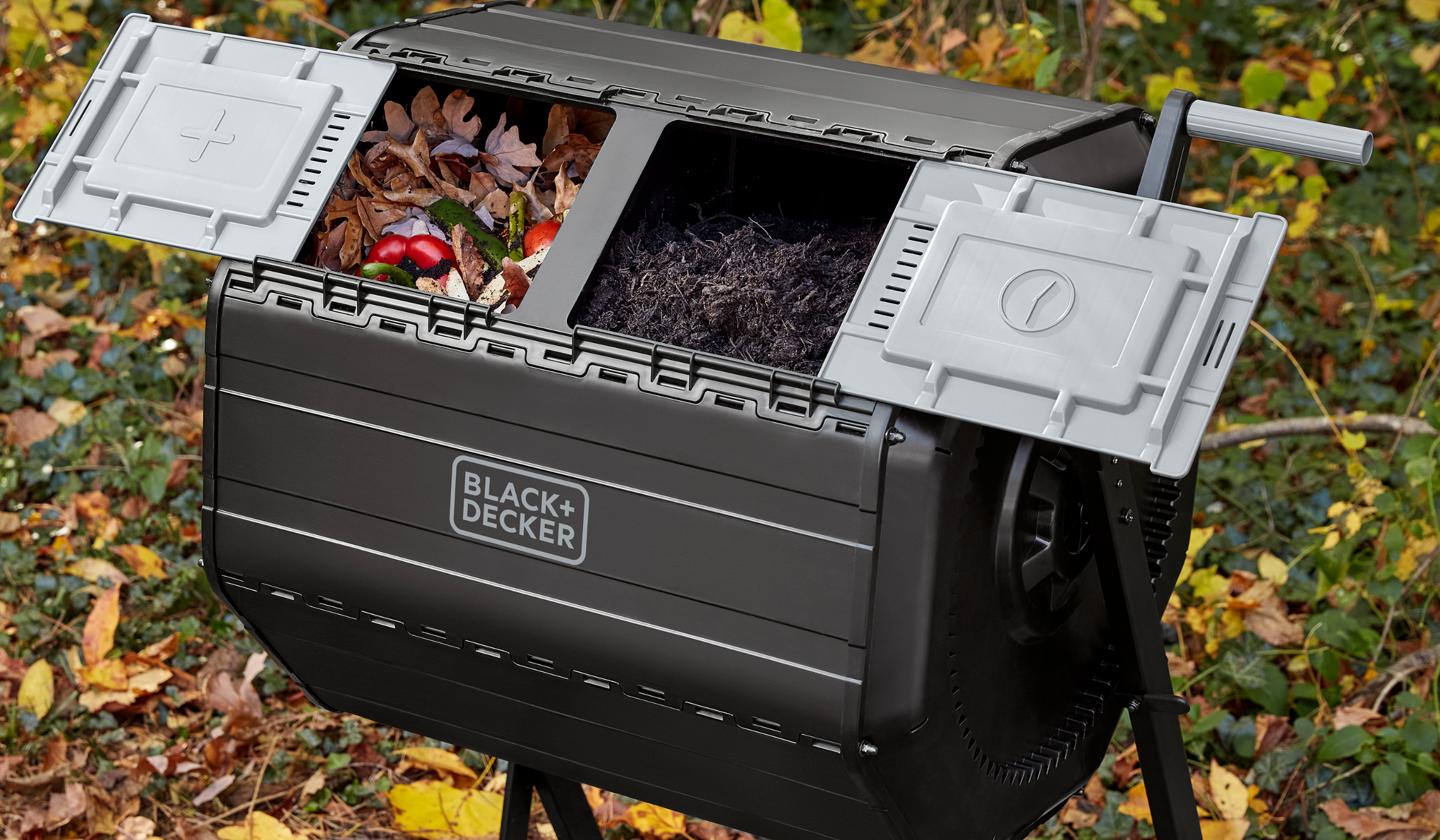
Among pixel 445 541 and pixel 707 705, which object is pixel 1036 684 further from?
pixel 445 541

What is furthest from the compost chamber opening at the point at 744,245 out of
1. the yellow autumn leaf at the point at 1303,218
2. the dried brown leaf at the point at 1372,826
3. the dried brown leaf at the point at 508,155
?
the yellow autumn leaf at the point at 1303,218

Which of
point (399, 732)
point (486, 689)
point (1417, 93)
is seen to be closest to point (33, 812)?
point (399, 732)

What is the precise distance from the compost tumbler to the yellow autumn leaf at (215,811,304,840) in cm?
82

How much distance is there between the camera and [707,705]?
1.55m

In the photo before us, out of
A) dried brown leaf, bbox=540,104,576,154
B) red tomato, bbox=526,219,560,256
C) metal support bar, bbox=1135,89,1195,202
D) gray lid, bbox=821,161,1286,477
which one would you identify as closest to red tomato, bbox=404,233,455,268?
red tomato, bbox=526,219,560,256

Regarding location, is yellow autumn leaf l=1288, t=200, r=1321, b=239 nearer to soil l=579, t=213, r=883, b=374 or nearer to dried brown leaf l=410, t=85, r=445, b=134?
soil l=579, t=213, r=883, b=374

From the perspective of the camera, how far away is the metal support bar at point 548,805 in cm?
208

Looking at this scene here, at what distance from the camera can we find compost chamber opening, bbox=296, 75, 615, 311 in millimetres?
1863

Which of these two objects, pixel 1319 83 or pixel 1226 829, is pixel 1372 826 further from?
pixel 1319 83

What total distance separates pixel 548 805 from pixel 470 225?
92 cm

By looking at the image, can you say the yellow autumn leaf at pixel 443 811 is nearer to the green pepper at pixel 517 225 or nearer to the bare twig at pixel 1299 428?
the green pepper at pixel 517 225

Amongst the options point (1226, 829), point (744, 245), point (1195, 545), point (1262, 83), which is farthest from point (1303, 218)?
point (744, 245)

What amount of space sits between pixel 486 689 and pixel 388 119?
84 cm

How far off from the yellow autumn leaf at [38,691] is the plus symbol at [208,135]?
164 centimetres
